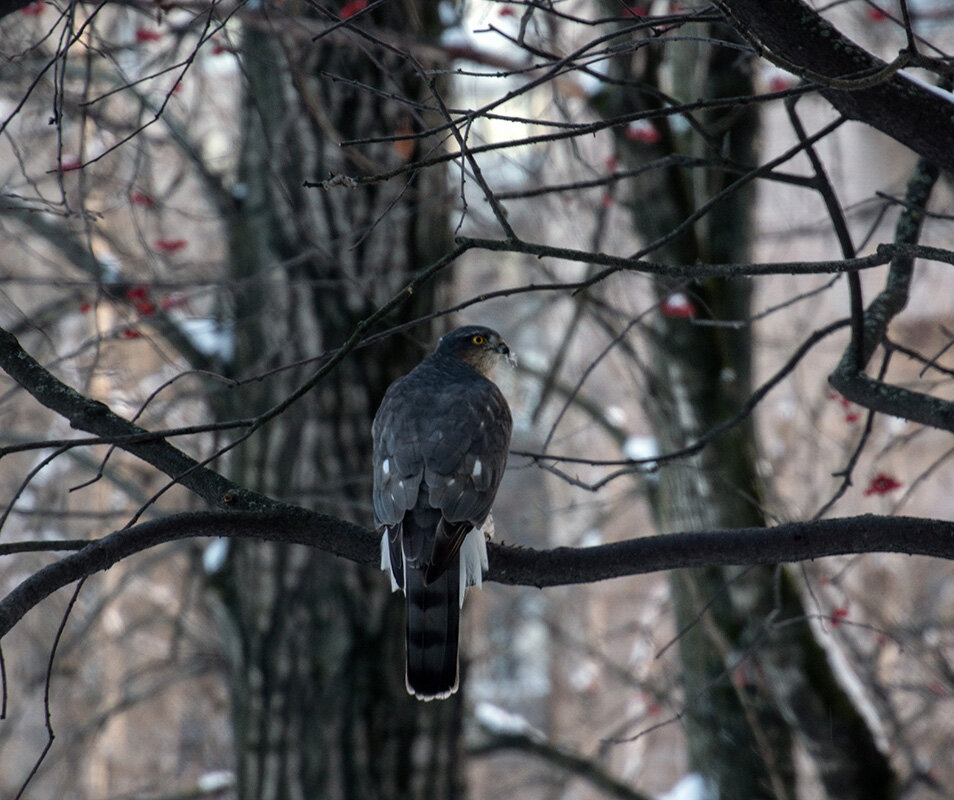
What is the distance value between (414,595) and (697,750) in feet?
12.4

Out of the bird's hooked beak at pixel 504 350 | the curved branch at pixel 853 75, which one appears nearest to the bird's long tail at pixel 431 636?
the bird's hooked beak at pixel 504 350

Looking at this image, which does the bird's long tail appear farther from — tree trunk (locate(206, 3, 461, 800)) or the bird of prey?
tree trunk (locate(206, 3, 461, 800))

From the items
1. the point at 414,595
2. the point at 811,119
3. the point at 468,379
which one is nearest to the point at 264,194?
the point at 468,379

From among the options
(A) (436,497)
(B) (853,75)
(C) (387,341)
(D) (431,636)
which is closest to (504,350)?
(C) (387,341)

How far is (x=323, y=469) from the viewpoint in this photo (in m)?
4.87

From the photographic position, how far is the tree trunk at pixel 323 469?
4.73 m

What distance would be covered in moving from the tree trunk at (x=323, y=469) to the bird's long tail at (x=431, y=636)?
1.80 metres

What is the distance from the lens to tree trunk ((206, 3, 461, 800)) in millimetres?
4730

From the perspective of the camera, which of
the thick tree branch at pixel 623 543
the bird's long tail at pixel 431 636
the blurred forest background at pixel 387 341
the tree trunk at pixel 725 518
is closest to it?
the thick tree branch at pixel 623 543

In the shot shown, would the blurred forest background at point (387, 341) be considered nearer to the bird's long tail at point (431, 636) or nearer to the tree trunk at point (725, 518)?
the tree trunk at point (725, 518)

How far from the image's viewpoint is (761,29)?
224 centimetres

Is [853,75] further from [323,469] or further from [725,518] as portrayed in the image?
[725,518]

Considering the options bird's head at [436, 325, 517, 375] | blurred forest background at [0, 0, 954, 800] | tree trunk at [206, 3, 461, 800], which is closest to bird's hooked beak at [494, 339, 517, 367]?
bird's head at [436, 325, 517, 375]

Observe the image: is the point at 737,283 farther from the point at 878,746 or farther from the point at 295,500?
the point at 295,500
